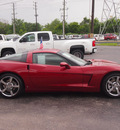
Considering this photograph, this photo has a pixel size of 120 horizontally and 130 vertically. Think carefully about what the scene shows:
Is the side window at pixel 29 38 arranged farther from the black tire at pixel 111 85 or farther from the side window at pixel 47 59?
the black tire at pixel 111 85

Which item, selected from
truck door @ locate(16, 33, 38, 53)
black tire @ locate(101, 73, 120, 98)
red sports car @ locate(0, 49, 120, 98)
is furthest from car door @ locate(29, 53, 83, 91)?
truck door @ locate(16, 33, 38, 53)

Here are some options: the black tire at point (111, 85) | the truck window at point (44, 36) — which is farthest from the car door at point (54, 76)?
the truck window at point (44, 36)

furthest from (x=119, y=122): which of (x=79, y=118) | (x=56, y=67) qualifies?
(x=56, y=67)

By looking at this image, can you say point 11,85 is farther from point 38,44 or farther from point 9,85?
point 38,44

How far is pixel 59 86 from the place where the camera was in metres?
4.16

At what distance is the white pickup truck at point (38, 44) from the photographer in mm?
10836

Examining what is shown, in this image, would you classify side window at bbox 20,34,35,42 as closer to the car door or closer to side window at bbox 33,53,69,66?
side window at bbox 33,53,69,66

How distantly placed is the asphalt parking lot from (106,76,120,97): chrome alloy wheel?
19cm

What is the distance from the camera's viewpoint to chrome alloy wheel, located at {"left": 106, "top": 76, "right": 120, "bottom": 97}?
4.11 meters

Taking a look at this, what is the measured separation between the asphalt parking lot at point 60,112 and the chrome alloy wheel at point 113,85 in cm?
19

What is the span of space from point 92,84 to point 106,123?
126 centimetres

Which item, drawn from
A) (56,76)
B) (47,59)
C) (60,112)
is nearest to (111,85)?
(56,76)

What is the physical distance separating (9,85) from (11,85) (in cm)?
5

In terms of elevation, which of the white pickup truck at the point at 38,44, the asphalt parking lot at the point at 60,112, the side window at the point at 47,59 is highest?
the white pickup truck at the point at 38,44
